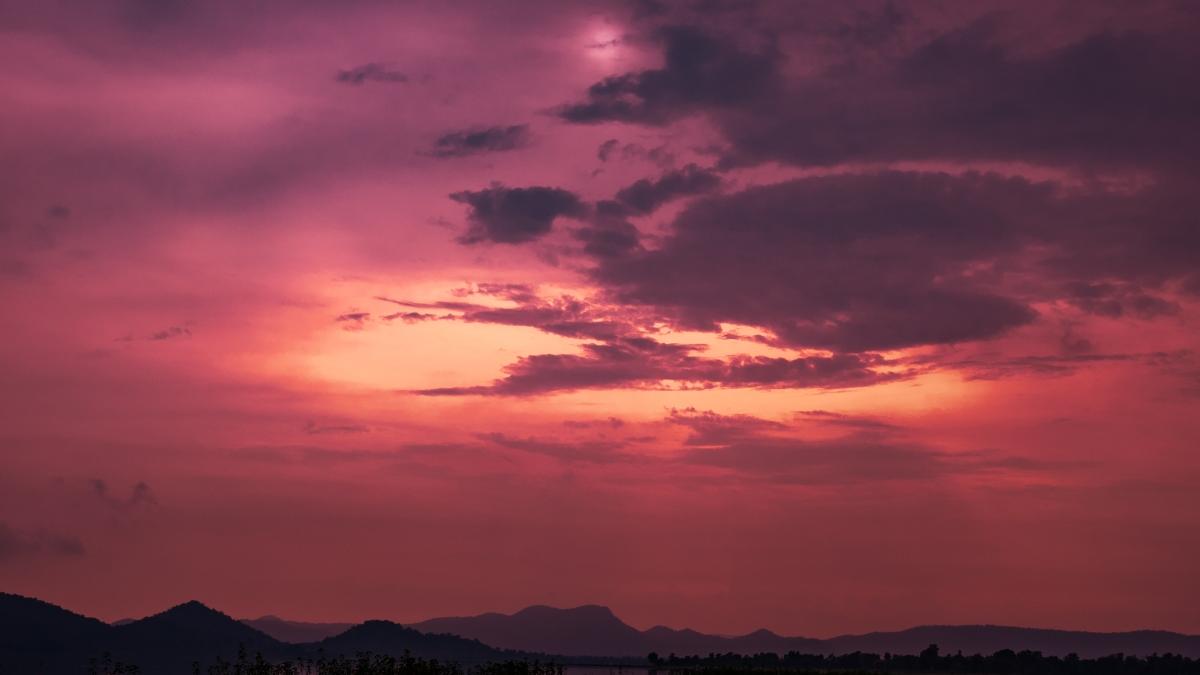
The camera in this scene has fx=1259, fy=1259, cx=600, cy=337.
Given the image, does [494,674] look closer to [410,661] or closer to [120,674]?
[410,661]

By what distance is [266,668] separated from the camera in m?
130

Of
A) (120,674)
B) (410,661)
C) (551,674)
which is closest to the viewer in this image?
(410,661)

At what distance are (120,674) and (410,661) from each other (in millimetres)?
37662

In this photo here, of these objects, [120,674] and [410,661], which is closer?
[410,661]

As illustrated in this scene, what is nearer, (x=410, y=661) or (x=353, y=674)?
(x=410, y=661)

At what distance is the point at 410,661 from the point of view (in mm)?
128375

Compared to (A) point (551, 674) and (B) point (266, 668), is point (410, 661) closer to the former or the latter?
(B) point (266, 668)

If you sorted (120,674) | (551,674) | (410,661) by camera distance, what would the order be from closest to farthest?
(410,661) → (120,674) → (551,674)

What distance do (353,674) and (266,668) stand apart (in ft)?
49.1

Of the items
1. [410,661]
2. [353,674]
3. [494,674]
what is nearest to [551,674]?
[494,674]

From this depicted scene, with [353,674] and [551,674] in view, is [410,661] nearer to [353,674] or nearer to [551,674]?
[353,674]

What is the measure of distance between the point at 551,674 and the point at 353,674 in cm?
4028

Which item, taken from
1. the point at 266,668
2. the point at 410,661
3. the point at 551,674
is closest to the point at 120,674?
the point at 266,668

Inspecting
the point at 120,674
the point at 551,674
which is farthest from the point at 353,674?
the point at 551,674
